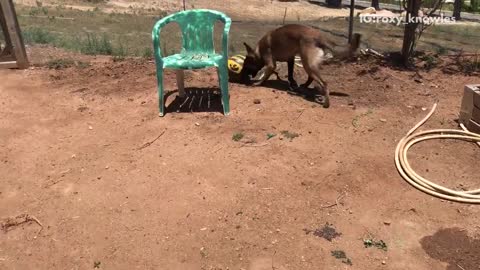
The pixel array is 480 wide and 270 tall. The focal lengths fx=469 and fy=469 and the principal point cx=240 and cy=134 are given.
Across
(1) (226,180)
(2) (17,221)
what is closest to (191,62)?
(1) (226,180)

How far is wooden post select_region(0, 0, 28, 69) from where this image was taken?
6.96 meters

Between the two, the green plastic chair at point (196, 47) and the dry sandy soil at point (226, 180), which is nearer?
the dry sandy soil at point (226, 180)

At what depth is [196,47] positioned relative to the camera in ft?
20.5

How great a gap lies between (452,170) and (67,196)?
3667 mm

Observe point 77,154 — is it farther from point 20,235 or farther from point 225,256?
point 225,256

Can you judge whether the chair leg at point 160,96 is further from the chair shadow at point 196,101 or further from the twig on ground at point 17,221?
the twig on ground at point 17,221

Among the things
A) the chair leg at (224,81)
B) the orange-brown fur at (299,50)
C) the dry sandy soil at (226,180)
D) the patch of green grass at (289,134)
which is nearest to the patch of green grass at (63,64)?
the dry sandy soil at (226,180)

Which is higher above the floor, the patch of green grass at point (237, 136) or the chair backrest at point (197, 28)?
the chair backrest at point (197, 28)

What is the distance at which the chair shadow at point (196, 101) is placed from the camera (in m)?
5.91

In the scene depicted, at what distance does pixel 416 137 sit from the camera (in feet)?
16.9

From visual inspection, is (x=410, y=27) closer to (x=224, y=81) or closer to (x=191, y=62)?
(x=224, y=81)

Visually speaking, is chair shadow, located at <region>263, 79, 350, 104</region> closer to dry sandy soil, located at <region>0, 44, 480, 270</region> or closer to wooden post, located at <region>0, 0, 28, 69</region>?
dry sandy soil, located at <region>0, 44, 480, 270</region>

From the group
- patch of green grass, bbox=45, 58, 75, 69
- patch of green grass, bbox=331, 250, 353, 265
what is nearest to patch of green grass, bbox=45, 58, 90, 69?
patch of green grass, bbox=45, 58, 75, 69

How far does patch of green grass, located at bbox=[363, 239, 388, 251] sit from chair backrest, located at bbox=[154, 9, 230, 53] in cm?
350
